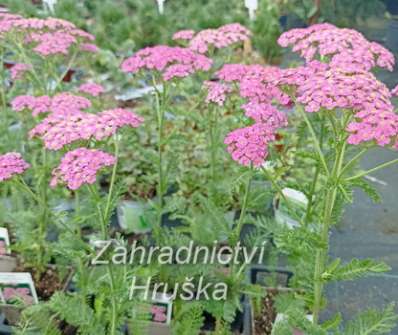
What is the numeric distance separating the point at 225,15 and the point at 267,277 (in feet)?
13.0

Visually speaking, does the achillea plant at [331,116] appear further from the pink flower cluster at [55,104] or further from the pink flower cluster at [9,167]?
the pink flower cluster at [9,167]

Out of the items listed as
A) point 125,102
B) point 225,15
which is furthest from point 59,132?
point 225,15

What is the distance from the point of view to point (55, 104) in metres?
1.88

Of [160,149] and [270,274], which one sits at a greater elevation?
[160,149]

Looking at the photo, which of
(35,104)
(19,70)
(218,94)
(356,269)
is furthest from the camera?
(19,70)

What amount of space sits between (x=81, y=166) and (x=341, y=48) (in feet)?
3.01

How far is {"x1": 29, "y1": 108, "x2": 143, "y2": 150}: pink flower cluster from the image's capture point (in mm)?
1476

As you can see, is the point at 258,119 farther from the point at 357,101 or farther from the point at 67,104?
the point at 67,104

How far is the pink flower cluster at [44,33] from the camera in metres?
2.12

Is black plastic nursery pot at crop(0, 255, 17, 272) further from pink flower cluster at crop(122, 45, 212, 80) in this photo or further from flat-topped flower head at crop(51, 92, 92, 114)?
pink flower cluster at crop(122, 45, 212, 80)

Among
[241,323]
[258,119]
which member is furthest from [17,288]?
[258,119]

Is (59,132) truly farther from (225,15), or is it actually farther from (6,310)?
(225,15)

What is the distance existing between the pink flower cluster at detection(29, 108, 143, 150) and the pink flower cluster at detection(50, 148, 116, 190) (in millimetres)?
53

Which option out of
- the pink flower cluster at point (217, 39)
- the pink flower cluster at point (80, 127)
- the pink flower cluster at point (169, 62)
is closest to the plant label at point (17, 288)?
the pink flower cluster at point (80, 127)
